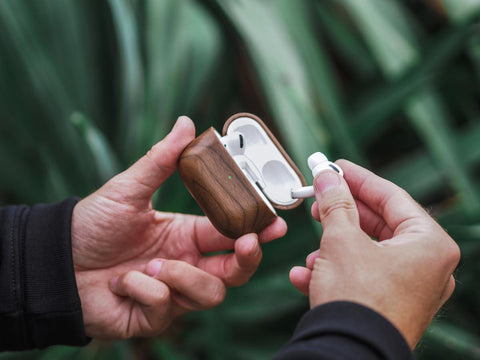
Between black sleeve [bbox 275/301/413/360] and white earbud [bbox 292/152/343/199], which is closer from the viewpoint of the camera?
black sleeve [bbox 275/301/413/360]

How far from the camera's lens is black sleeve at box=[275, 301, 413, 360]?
31 cm

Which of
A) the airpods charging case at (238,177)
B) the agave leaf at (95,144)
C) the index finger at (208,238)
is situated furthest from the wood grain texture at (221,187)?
the agave leaf at (95,144)

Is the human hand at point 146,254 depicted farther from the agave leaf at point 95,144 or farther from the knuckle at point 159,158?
the agave leaf at point 95,144

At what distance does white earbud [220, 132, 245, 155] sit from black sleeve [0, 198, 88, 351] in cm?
22

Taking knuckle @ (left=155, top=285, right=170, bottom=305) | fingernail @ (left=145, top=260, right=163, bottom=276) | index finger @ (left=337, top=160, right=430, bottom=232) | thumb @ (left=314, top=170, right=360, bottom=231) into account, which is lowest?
knuckle @ (left=155, top=285, right=170, bottom=305)

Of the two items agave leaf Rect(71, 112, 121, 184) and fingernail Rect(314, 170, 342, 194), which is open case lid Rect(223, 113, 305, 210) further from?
agave leaf Rect(71, 112, 121, 184)

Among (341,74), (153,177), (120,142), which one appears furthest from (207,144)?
(341,74)

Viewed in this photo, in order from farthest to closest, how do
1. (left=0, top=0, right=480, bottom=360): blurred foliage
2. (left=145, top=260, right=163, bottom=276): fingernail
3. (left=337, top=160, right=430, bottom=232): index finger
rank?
(left=0, top=0, right=480, bottom=360): blurred foliage → (left=145, top=260, right=163, bottom=276): fingernail → (left=337, top=160, right=430, bottom=232): index finger

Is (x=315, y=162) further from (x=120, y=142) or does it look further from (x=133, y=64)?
(x=120, y=142)

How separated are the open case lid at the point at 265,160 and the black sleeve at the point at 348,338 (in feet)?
0.66

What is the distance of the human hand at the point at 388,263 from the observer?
0.36m

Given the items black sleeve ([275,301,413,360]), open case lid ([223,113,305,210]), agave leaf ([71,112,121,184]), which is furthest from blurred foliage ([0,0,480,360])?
black sleeve ([275,301,413,360])

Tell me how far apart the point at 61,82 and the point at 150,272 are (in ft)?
1.77

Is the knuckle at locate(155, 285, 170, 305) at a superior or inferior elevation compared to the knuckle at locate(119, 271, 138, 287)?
inferior
